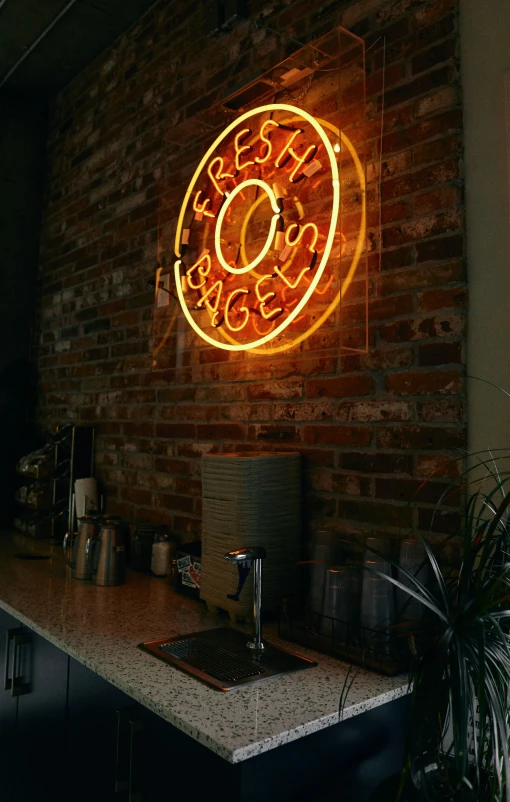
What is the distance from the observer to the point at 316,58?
1918 mm

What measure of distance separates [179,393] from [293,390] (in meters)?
0.70

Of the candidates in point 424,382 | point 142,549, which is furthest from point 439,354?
point 142,549

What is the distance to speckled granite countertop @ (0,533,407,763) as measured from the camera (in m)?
1.17

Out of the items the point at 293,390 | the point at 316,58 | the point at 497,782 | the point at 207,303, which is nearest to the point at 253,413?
the point at 293,390

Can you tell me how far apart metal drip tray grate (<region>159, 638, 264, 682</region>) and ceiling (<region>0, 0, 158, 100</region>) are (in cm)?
292

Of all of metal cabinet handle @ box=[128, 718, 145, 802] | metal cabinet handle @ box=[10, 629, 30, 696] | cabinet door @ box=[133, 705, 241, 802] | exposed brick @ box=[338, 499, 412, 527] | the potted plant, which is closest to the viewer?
the potted plant

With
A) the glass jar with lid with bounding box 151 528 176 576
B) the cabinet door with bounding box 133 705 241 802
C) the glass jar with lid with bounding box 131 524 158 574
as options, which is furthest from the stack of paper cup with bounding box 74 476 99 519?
the cabinet door with bounding box 133 705 241 802

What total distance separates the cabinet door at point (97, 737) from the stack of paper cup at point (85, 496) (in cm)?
124

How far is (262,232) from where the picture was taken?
215 centimetres

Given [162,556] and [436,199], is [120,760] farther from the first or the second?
[436,199]

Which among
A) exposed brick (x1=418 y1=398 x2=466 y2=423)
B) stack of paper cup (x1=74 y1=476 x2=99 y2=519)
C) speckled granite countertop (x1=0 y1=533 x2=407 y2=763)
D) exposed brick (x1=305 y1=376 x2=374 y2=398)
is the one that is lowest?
speckled granite countertop (x1=0 y1=533 x2=407 y2=763)

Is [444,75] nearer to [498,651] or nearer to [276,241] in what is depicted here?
[276,241]

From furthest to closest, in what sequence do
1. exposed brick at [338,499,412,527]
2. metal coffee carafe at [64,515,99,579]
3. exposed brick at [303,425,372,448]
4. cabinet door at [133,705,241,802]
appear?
metal coffee carafe at [64,515,99,579] < exposed brick at [303,425,372,448] < exposed brick at [338,499,412,527] < cabinet door at [133,705,241,802]

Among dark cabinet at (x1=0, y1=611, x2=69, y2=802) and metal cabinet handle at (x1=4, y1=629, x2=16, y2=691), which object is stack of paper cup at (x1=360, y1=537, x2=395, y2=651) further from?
metal cabinet handle at (x1=4, y1=629, x2=16, y2=691)
